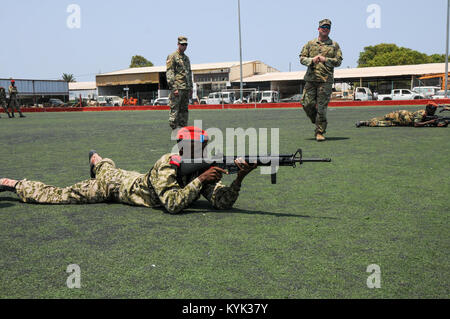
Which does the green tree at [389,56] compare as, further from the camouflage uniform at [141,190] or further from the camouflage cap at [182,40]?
the camouflage uniform at [141,190]

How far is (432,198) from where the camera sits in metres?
4.45

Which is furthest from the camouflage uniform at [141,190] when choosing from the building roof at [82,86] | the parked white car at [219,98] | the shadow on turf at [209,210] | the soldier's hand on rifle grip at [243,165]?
the building roof at [82,86]

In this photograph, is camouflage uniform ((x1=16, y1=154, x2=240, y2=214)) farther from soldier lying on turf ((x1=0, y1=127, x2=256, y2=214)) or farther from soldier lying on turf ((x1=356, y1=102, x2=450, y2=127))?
soldier lying on turf ((x1=356, y1=102, x2=450, y2=127))

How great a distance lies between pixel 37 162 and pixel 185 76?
4309 millimetres

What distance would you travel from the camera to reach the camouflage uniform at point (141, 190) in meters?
4.06

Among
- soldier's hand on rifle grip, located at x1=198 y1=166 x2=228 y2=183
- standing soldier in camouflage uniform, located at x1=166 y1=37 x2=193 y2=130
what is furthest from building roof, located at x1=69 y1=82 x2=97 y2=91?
soldier's hand on rifle grip, located at x1=198 y1=166 x2=228 y2=183

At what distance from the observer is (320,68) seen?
923 cm

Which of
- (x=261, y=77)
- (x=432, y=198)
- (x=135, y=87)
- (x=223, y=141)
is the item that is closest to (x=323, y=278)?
(x=432, y=198)

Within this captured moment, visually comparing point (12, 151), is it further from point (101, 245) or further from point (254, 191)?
point (101, 245)

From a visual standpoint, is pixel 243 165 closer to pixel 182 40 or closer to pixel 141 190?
pixel 141 190

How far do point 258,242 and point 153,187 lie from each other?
1.31m

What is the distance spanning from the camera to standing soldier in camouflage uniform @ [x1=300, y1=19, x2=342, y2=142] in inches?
359

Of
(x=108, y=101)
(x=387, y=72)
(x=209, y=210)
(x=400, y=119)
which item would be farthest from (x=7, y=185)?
(x=387, y=72)

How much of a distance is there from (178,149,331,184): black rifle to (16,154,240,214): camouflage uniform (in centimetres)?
11
